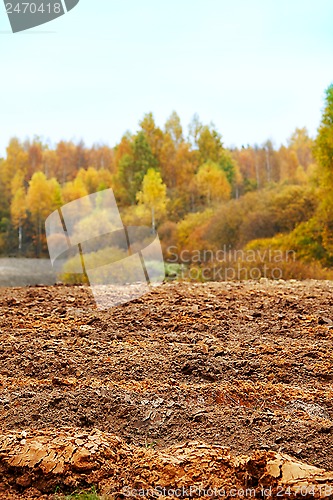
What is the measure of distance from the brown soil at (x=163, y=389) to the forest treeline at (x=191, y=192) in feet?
18.9

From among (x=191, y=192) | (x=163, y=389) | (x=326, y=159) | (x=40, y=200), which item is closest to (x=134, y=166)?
(x=191, y=192)

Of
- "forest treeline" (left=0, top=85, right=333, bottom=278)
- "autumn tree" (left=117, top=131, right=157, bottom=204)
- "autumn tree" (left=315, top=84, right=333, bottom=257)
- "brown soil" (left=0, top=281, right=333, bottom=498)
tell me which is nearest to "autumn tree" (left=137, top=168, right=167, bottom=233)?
"forest treeline" (left=0, top=85, right=333, bottom=278)

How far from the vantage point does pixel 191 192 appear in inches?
825

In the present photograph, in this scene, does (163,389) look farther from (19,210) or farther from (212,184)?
(19,210)

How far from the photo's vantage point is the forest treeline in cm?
1327

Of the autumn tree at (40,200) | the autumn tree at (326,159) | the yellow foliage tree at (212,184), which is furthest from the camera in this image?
the autumn tree at (40,200)

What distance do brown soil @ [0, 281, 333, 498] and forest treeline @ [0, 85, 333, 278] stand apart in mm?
5766

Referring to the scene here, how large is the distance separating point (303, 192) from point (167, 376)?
12.4 m

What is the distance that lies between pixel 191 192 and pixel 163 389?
18.4m

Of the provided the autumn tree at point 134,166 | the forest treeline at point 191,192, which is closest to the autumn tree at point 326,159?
the forest treeline at point 191,192

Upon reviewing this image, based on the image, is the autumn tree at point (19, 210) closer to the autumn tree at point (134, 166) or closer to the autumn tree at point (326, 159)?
the autumn tree at point (134, 166)

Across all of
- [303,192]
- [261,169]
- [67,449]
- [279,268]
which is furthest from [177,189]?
[67,449]

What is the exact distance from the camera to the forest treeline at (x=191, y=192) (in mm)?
13266

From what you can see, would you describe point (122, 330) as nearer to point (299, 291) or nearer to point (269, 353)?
point (269, 353)
